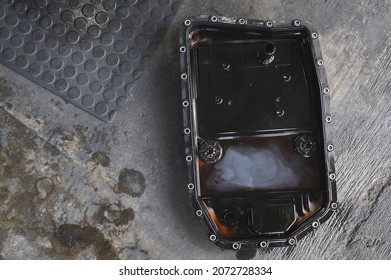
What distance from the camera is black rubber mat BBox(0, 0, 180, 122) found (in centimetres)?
327

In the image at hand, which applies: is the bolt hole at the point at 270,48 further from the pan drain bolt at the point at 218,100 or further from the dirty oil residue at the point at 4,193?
the dirty oil residue at the point at 4,193

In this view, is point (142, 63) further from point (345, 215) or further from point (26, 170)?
point (345, 215)

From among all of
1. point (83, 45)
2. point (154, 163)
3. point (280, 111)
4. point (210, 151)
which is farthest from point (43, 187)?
point (280, 111)

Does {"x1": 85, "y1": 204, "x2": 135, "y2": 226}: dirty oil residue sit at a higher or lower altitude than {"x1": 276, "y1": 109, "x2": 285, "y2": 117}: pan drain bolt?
lower

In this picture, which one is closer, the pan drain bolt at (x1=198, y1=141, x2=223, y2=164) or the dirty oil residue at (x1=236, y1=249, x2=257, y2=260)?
the pan drain bolt at (x1=198, y1=141, x2=223, y2=164)

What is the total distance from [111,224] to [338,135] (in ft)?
5.33

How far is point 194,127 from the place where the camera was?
3.04 metres

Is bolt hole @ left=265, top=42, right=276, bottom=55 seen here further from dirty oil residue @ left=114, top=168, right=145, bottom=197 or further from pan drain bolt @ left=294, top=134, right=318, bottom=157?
dirty oil residue @ left=114, top=168, right=145, bottom=197

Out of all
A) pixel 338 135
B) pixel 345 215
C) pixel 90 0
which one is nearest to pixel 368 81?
pixel 338 135

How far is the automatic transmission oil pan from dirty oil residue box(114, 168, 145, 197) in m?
0.44

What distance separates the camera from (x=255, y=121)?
3.07m

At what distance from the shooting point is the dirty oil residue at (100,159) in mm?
3256

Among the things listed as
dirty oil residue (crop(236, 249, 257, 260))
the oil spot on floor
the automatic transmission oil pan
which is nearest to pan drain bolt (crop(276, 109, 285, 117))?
the automatic transmission oil pan

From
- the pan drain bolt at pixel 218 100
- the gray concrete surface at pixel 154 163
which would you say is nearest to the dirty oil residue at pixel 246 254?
the gray concrete surface at pixel 154 163
